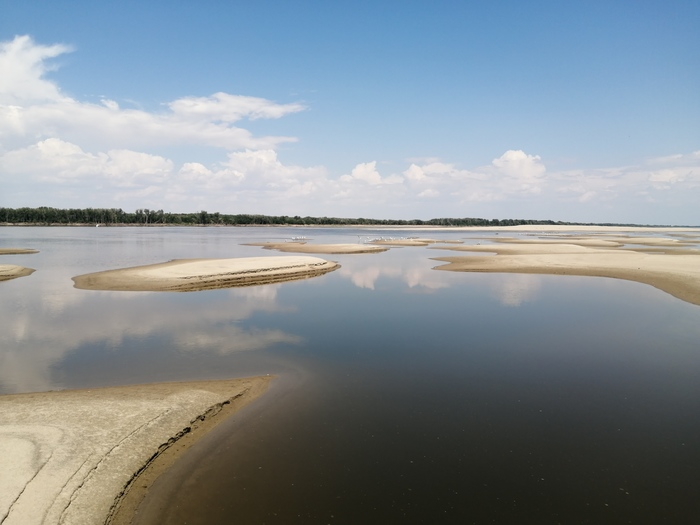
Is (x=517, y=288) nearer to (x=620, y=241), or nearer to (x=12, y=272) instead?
(x=12, y=272)

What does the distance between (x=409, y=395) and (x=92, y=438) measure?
25.1 ft

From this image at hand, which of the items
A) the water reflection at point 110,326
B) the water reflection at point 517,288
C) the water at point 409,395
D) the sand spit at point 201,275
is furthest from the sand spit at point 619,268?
the water reflection at point 110,326

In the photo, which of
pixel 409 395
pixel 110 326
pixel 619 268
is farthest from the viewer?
pixel 619 268

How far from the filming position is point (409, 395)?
11758 mm

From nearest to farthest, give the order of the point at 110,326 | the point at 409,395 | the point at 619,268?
the point at 409,395
the point at 110,326
the point at 619,268

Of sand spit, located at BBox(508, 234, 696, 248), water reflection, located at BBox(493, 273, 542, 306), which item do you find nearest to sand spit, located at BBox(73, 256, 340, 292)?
water reflection, located at BBox(493, 273, 542, 306)

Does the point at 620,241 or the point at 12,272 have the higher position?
the point at 620,241

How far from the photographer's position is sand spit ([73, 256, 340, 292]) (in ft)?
96.2

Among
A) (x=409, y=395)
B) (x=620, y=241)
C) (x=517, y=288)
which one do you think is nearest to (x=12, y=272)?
(x=409, y=395)

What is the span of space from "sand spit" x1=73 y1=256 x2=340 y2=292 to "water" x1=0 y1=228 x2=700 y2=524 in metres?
3.73

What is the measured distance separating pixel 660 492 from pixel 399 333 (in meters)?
11.2

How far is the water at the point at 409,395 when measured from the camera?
7445 mm

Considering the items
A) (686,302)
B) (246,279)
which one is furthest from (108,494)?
(686,302)

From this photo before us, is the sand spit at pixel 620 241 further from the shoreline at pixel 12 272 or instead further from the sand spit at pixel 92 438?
the shoreline at pixel 12 272
